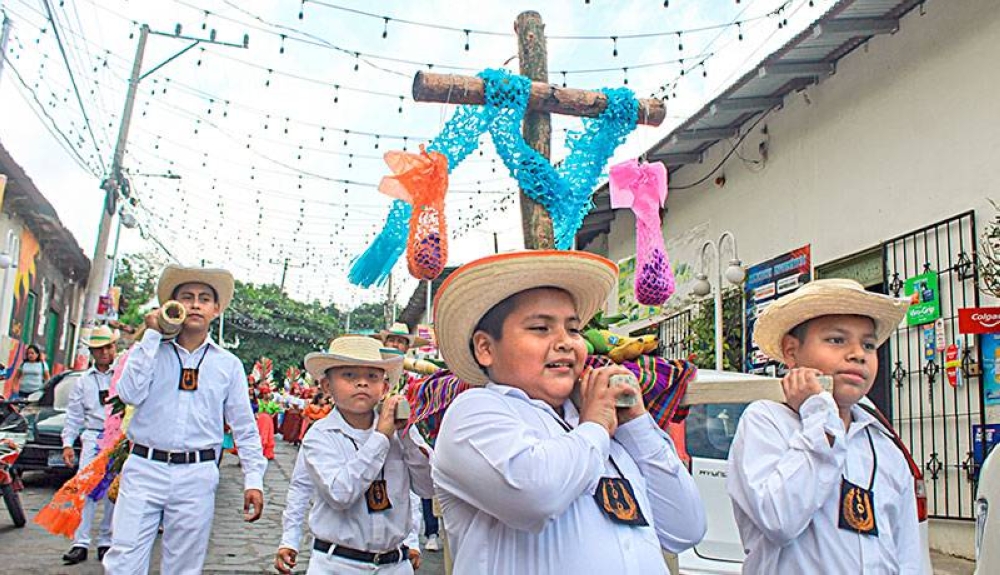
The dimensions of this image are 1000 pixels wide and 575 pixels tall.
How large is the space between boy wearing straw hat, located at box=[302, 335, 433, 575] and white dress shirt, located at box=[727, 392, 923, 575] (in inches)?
67.6

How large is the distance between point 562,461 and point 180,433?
3439 mm

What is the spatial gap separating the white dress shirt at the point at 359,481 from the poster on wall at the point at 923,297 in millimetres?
6120

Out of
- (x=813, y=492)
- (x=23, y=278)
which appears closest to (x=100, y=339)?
(x=813, y=492)

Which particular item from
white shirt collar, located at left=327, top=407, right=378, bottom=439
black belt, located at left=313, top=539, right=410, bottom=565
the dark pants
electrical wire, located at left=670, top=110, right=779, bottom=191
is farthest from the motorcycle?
electrical wire, located at left=670, top=110, right=779, bottom=191

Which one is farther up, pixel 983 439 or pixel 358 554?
pixel 983 439

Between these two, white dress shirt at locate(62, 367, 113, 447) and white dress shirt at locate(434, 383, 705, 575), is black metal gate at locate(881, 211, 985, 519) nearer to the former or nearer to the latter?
white dress shirt at locate(434, 383, 705, 575)

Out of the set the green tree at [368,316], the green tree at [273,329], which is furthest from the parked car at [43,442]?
the green tree at [368,316]

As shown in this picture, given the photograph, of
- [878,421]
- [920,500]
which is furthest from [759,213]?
[878,421]

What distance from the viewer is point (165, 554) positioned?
4590 mm

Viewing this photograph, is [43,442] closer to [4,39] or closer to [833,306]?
[4,39]

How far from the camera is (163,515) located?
4625 millimetres

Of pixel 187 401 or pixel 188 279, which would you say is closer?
pixel 187 401

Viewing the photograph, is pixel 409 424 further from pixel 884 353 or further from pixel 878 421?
pixel 884 353

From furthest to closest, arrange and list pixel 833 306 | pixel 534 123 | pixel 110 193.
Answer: pixel 110 193
pixel 534 123
pixel 833 306
